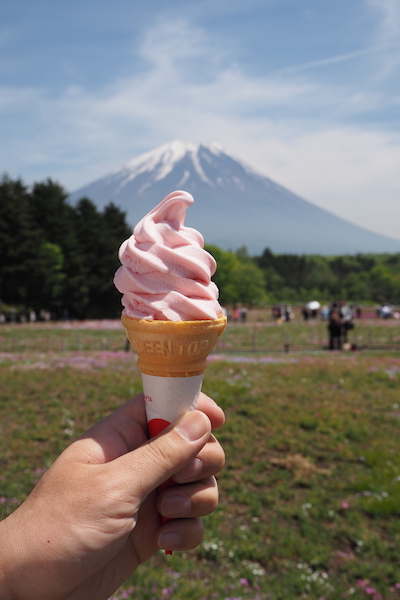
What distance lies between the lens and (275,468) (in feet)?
29.4

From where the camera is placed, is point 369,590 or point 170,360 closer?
point 170,360

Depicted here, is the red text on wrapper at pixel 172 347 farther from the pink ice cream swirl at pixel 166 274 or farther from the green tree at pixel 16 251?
the green tree at pixel 16 251

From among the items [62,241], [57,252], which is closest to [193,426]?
[57,252]

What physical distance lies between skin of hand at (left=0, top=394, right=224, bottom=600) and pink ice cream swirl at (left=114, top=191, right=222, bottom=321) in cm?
64

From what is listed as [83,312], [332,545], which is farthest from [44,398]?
[83,312]

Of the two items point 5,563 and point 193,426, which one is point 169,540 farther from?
point 5,563

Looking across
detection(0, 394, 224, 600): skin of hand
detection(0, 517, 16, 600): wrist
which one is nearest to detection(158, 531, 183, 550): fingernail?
detection(0, 394, 224, 600): skin of hand

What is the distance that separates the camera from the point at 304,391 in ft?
41.7

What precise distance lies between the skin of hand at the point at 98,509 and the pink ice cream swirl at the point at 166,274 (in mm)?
635

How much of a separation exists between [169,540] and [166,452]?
75cm

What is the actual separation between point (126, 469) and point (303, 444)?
26.5 feet

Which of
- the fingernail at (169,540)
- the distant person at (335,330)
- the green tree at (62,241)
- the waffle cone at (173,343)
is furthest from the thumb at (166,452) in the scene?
the green tree at (62,241)

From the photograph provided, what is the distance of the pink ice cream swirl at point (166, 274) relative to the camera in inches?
104

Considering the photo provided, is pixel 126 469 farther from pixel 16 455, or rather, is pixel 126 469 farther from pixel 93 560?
pixel 16 455
